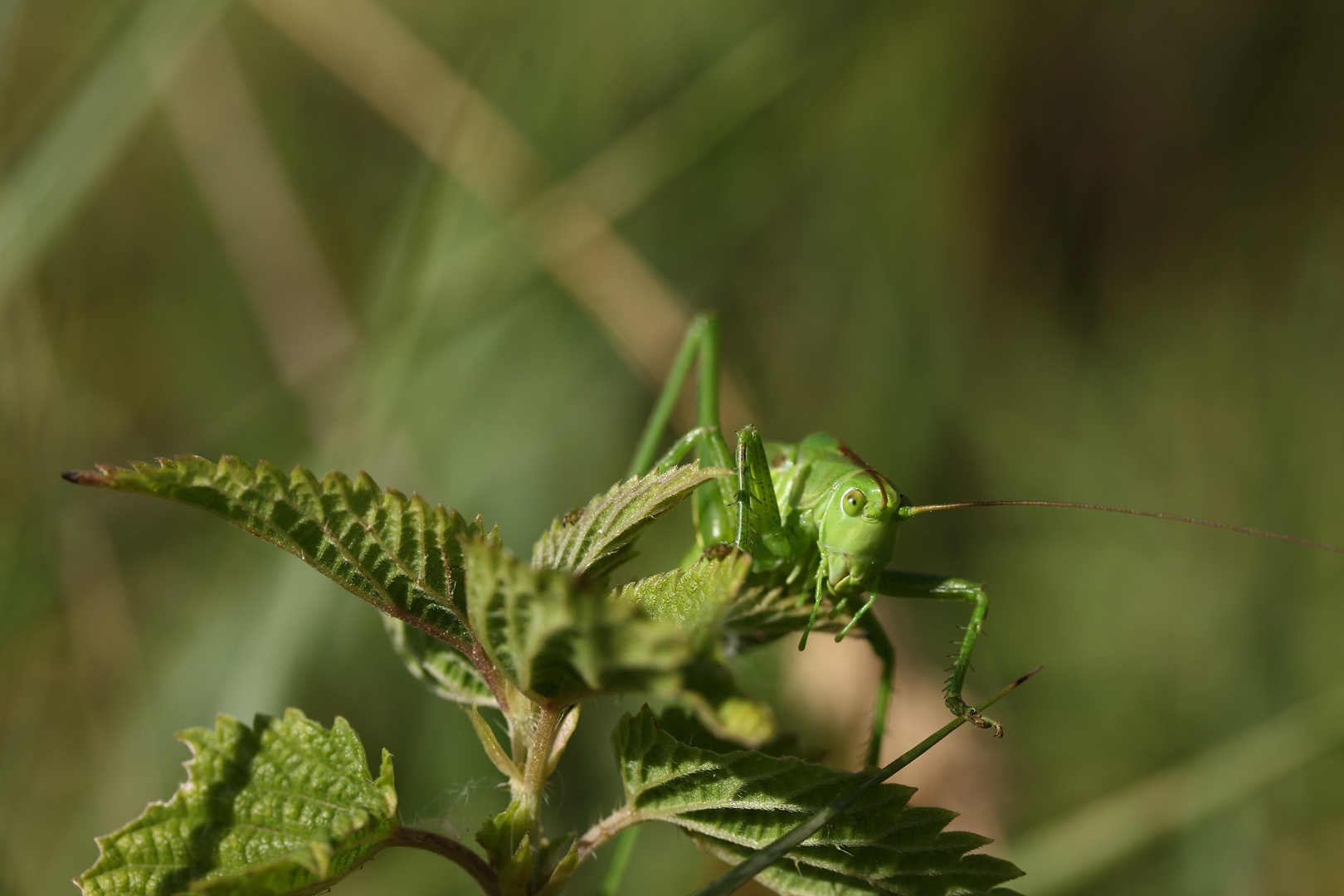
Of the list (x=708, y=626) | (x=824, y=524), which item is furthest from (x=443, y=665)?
(x=824, y=524)

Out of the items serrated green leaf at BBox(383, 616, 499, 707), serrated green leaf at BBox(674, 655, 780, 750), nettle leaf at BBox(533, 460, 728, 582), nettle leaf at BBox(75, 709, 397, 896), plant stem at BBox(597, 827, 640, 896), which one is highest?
nettle leaf at BBox(533, 460, 728, 582)

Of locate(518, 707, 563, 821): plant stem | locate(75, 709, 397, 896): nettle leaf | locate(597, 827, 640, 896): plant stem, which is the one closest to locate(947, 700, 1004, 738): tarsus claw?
locate(597, 827, 640, 896): plant stem

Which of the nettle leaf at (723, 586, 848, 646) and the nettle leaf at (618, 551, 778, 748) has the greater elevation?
the nettle leaf at (723, 586, 848, 646)

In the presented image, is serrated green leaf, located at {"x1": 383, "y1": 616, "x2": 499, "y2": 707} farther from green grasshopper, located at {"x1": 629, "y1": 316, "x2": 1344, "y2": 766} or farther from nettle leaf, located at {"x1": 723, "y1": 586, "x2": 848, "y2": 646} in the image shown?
green grasshopper, located at {"x1": 629, "y1": 316, "x2": 1344, "y2": 766}

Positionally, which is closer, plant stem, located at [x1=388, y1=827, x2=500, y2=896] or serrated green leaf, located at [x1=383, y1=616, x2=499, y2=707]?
plant stem, located at [x1=388, y1=827, x2=500, y2=896]

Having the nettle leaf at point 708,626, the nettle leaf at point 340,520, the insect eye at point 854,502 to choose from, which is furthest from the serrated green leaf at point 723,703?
the insect eye at point 854,502

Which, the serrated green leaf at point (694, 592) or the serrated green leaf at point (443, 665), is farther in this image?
the serrated green leaf at point (443, 665)

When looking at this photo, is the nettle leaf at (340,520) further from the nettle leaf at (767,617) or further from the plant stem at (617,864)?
the plant stem at (617,864)
